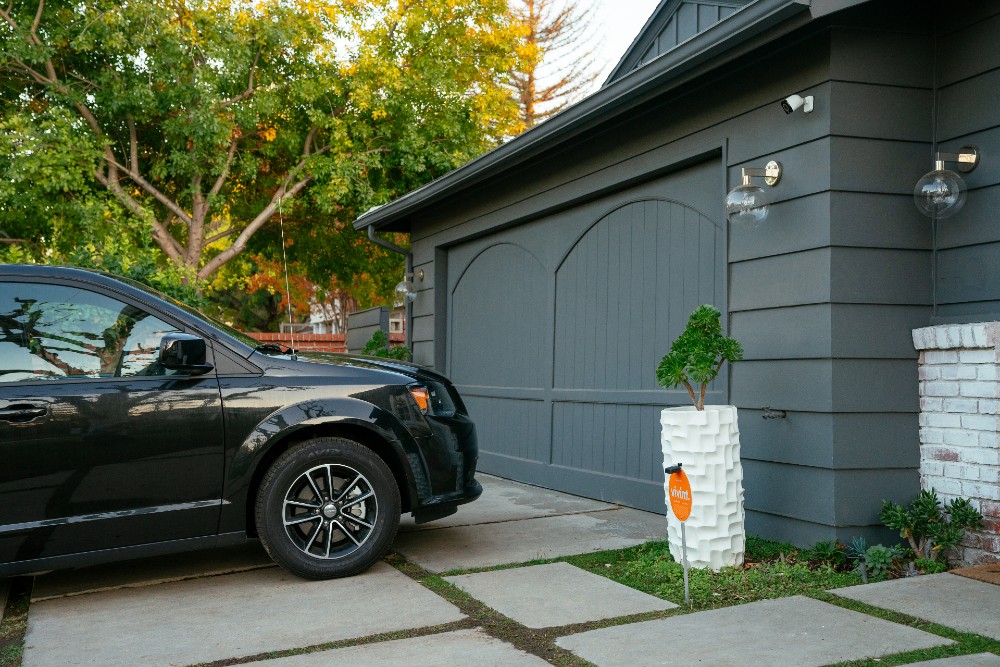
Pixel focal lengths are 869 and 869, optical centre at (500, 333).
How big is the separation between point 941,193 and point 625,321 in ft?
8.57

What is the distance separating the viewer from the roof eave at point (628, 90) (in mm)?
4516

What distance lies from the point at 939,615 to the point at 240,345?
349 cm

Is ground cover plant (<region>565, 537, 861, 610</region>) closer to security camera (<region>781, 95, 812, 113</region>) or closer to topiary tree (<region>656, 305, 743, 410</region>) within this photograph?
topiary tree (<region>656, 305, 743, 410</region>)

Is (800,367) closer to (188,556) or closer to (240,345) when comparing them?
(240,345)

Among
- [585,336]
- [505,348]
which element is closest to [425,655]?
[585,336]

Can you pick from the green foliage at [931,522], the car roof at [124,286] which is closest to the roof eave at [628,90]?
the green foliage at [931,522]

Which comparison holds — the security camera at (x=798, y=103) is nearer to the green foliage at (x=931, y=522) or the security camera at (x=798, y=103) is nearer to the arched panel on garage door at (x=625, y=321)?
the arched panel on garage door at (x=625, y=321)

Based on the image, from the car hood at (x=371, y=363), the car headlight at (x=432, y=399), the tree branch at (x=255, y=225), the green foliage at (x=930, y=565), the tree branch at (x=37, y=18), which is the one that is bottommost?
the green foliage at (x=930, y=565)

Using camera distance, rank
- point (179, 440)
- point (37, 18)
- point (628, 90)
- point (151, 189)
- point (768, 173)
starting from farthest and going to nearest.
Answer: point (151, 189)
point (37, 18)
point (628, 90)
point (768, 173)
point (179, 440)

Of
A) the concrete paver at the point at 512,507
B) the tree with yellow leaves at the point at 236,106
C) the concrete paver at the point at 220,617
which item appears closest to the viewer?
the concrete paver at the point at 220,617

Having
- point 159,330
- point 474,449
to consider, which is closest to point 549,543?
point 474,449

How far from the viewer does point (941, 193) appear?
4.48 meters

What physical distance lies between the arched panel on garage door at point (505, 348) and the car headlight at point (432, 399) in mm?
2817

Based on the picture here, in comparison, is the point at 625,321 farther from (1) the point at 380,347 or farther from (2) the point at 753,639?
(1) the point at 380,347
